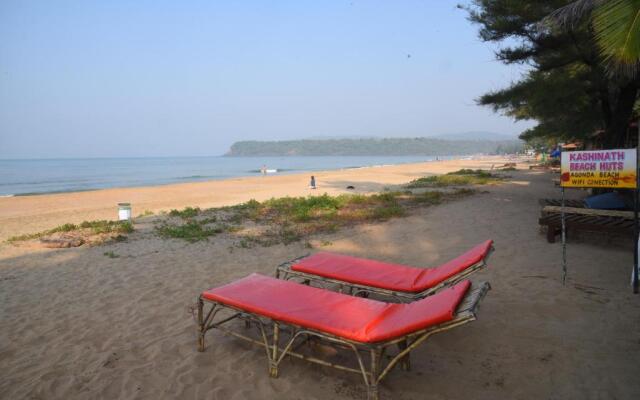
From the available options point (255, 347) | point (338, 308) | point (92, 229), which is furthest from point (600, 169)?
point (92, 229)

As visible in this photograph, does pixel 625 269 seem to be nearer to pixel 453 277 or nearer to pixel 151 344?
pixel 453 277

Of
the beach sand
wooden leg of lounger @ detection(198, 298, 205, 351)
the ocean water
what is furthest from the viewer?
the ocean water

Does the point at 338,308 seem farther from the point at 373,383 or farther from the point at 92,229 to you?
the point at 92,229

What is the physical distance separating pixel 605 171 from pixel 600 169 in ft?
0.16

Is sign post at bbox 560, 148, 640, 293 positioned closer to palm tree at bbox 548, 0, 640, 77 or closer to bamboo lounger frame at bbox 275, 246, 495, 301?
palm tree at bbox 548, 0, 640, 77

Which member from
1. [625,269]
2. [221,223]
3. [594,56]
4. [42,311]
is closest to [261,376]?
[42,311]

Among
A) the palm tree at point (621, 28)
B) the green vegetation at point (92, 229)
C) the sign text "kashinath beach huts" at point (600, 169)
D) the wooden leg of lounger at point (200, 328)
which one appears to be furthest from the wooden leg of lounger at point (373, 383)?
the green vegetation at point (92, 229)

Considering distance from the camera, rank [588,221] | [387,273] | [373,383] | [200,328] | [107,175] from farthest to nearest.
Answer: [107,175] < [588,221] < [387,273] < [200,328] < [373,383]

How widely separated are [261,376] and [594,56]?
10.1m

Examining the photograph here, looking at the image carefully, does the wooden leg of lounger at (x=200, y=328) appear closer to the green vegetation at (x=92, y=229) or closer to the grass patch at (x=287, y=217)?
the grass patch at (x=287, y=217)

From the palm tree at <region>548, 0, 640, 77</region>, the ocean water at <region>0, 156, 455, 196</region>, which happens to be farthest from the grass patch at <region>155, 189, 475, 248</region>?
the ocean water at <region>0, 156, 455, 196</region>

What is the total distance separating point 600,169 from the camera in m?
4.38

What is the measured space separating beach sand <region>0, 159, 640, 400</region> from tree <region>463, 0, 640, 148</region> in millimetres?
4998

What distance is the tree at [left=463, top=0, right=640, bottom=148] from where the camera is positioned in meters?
9.18
